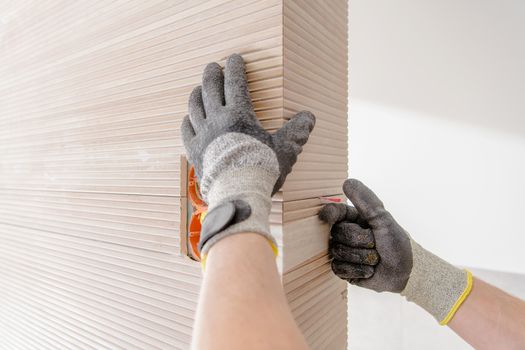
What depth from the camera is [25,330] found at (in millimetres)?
957

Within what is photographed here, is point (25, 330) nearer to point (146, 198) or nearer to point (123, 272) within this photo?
point (123, 272)

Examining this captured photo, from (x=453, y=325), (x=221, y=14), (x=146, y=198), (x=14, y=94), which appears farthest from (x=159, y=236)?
(x=14, y=94)

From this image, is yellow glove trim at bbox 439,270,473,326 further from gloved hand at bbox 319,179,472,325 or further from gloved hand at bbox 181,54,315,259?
gloved hand at bbox 181,54,315,259

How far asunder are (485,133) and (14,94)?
75.4 inches

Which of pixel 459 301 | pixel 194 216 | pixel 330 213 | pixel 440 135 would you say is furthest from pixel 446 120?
pixel 194 216

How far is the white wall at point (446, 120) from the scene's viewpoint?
1.46m

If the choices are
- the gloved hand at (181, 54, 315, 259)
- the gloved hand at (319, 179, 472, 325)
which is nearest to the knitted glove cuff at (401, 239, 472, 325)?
the gloved hand at (319, 179, 472, 325)

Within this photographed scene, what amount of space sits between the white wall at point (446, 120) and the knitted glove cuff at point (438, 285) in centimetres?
102

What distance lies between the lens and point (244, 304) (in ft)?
1.03

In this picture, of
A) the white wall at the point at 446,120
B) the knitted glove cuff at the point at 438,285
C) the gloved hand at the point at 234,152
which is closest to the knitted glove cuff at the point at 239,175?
the gloved hand at the point at 234,152

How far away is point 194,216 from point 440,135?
146 centimetres

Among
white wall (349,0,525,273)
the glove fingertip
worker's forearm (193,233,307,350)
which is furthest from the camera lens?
white wall (349,0,525,273)

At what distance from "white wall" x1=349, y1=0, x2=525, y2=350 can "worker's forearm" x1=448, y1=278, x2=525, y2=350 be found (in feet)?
3.12

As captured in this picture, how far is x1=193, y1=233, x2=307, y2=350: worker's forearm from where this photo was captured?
0.29 meters
